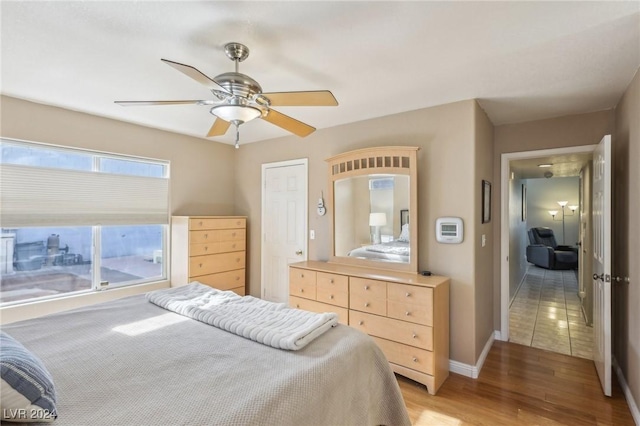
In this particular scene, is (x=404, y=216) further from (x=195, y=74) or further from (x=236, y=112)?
(x=195, y=74)

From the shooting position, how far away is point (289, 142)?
4.11 meters

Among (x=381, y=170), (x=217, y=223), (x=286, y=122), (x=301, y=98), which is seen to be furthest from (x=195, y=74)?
(x=217, y=223)

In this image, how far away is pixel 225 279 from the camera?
413 cm

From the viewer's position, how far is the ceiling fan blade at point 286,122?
6.98ft

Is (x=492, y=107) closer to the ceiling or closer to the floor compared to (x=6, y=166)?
closer to the ceiling

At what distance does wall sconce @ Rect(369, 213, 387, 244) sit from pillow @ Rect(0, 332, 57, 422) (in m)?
2.68

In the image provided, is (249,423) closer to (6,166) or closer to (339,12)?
(339,12)

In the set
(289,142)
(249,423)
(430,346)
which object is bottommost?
(430,346)

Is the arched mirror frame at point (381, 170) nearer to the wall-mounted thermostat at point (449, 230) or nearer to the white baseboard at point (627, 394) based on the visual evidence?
the wall-mounted thermostat at point (449, 230)

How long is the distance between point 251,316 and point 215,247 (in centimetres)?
236

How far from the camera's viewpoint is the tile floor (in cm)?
337

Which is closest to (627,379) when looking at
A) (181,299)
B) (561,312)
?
(561,312)

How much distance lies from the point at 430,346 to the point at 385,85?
2.17m

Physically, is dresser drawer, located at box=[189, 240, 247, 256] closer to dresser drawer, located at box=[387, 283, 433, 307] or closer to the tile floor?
dresser drawer, located at box=[387, 283, 433, 307]
